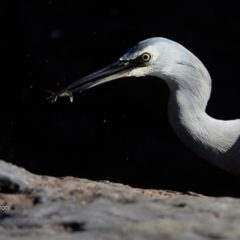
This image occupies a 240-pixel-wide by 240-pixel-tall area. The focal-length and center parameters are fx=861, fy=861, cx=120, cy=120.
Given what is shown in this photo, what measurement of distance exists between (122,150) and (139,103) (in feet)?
1.51

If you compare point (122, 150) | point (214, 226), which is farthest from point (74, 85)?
point (214, 226)

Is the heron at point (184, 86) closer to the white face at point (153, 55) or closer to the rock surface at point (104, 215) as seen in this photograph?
the white face at point (153, 55)

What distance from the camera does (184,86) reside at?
17.4ft

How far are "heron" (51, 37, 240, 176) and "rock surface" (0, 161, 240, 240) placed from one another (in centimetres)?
169

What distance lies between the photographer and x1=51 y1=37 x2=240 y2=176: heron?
17.3ft

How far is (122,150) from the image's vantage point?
7.34 metres

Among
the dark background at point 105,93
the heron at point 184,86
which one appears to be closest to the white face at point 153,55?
the heron at point 184,86

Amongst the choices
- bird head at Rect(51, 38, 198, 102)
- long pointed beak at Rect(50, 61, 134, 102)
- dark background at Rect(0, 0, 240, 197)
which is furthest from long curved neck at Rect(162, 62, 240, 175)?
dark background at Rect(0, 0, 240, 197)

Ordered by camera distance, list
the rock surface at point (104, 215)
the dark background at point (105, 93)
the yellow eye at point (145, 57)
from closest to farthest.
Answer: the rock surface at point (104, 215)
the yellow eye at point (145, 57)
the dark background at point (105, 93)

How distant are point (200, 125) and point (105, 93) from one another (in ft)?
7.93

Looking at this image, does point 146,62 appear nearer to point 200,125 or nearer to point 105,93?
point 200,125

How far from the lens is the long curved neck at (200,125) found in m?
5.29

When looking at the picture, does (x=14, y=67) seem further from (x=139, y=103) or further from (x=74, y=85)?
(x=74, y=85)

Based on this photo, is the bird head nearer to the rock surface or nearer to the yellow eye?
the yellow eye
